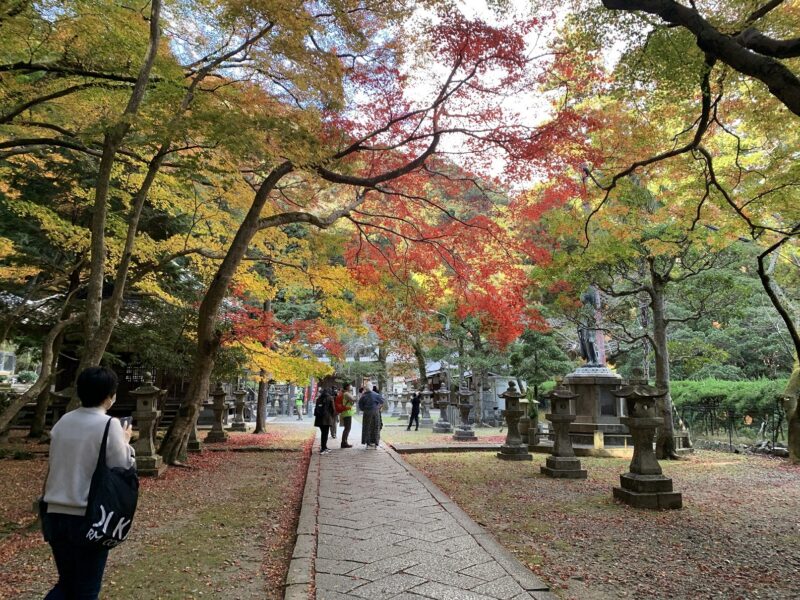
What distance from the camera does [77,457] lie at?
89.4 inches

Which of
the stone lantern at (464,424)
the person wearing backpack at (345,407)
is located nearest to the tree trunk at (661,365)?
the stone lantern at (464,424)

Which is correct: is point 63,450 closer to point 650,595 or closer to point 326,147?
point 650,595

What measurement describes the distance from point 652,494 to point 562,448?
2593 mm

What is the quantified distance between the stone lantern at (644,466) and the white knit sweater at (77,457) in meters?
6.32

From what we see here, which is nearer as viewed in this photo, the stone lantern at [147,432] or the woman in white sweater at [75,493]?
the woman in white sweater at [75,493]

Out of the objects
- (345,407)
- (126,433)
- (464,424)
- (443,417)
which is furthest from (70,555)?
(443,417)

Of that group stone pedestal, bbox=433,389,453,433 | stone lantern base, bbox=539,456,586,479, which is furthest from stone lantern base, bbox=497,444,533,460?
stone pedestal, bbox=433,389,453,433

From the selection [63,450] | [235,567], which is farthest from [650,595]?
[63,450]

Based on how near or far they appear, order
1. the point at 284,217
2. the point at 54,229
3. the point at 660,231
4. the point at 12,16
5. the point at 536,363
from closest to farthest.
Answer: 1. the point at 12,16
2. the point at 284,217
3. the point at 54,229
4. the point at 660,231
5. the point at 536,363

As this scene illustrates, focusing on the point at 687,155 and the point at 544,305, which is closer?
the point at 687,155

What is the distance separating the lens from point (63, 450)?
2291 mm

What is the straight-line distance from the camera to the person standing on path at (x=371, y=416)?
12164 millimetres

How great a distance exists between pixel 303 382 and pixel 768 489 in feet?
29.2

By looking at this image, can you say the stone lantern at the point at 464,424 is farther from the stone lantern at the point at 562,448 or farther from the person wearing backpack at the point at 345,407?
the stone lantern at the point at 562,448
